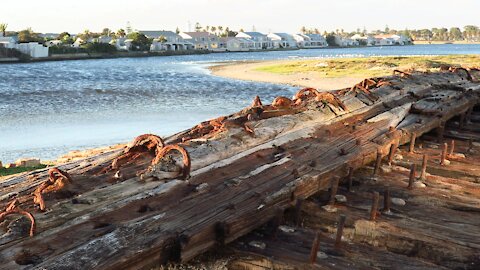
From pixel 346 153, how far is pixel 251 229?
6.04 ft

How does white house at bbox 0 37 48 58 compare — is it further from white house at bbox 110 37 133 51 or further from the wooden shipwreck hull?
the wooden shipwreck hull

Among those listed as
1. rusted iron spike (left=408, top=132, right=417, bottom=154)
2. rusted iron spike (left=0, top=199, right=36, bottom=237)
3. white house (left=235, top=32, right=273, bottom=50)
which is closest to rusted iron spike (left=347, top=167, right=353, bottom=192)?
rusted iron spike (left=408, top=132, right=417, bottom=154)

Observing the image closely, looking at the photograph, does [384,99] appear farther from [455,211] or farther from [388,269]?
[388,269]

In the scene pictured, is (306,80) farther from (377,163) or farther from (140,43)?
(140,43)

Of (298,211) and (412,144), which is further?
(412,144)

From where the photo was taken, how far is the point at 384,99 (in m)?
7.59

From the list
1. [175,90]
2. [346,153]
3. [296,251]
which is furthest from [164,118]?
[296,251]

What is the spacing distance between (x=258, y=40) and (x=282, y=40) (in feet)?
49.8

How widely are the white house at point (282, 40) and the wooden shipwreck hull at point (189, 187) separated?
18642cm

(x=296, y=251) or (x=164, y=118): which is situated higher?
(x=296, y=251)

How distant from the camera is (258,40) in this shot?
179875 millimetres

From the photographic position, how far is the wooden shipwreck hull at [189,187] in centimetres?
290

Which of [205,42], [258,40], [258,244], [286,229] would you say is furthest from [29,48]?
[258,244]

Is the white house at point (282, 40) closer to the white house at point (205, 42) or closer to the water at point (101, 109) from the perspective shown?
the white house at point (205, 42)
